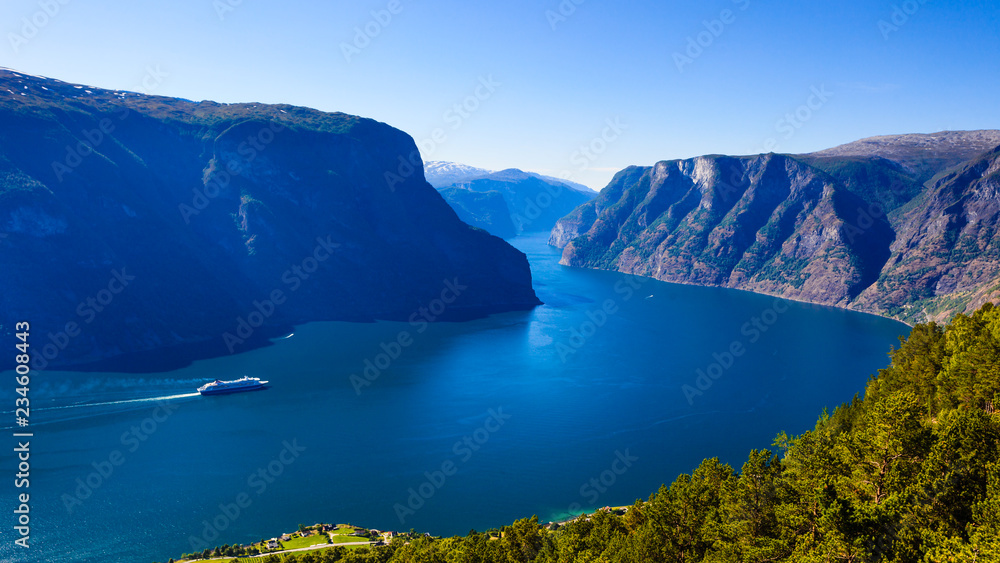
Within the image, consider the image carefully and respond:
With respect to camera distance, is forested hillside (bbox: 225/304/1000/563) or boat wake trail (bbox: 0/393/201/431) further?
boat wake trail (bbox: 0/393/201/431)

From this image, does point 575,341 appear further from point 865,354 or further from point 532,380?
point 865,354

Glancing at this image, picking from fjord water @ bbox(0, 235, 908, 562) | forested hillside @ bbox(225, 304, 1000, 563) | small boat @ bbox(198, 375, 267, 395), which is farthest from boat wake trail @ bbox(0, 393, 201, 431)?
forested hillside @ bbox(225, 304, 1000, 563)

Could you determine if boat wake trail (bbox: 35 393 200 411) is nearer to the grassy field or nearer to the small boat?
the small boat

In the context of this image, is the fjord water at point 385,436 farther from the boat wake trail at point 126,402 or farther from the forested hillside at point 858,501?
the forested hillside at point 858,501

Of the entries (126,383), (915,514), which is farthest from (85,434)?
(915,514)

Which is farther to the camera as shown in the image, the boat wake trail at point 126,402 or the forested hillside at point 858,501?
the boat wake trail at point 126,402

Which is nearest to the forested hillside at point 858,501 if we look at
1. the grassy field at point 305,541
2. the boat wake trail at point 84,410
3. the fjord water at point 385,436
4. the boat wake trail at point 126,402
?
the grassy field at point 305,541

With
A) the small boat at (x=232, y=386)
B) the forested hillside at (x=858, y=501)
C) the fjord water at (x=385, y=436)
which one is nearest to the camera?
the forested hillside at (x=858, y=501)

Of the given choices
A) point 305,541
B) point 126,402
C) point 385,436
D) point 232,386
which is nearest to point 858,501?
point 305,541
